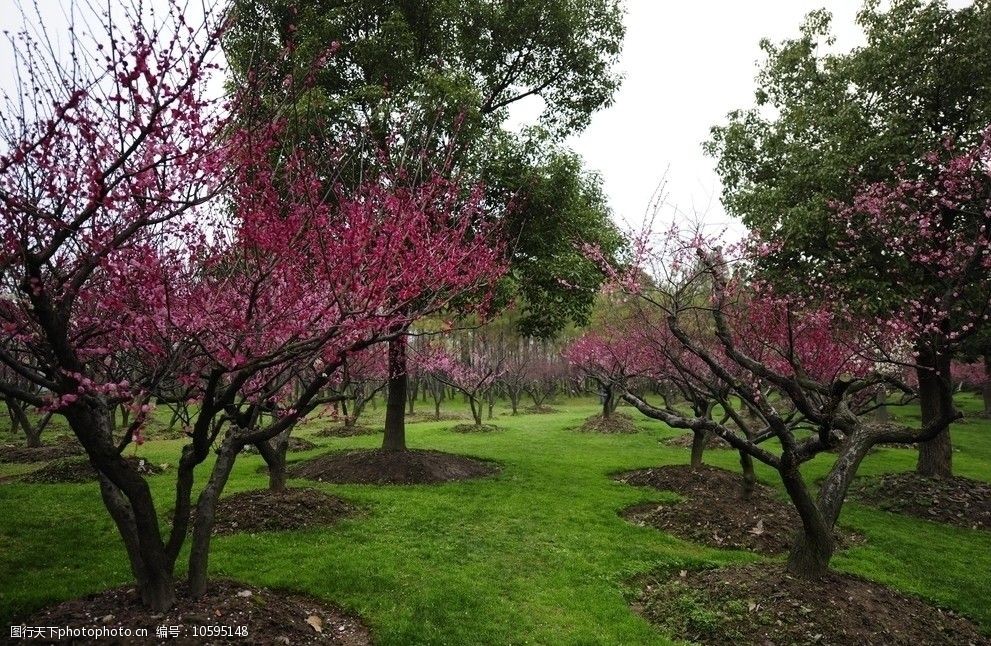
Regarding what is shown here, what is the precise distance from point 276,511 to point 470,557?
12.8ft

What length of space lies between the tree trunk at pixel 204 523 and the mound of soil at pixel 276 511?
3668 mm

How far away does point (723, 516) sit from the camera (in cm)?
1053

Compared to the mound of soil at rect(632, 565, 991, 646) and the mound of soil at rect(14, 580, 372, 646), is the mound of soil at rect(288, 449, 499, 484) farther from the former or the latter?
the mound of soil at rect(632, 565, 991, 646)

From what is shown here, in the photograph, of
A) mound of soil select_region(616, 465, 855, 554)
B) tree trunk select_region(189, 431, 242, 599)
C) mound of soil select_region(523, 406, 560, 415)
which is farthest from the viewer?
mound of soil select_region(523, 406, 560, 415)

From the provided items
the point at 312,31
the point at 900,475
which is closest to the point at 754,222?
the point at 900,475

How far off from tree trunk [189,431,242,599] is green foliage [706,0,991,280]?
12509mm

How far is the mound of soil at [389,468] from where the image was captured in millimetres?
14055

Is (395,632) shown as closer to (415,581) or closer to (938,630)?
(415,581)

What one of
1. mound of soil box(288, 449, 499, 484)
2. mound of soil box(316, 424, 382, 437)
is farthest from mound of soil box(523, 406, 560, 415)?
mound of soil box(288, 449, 499, 484)

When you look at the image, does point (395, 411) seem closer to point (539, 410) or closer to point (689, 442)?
point (689, 442)

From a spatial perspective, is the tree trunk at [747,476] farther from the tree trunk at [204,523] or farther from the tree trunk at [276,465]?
the tree trunk at [204,523]

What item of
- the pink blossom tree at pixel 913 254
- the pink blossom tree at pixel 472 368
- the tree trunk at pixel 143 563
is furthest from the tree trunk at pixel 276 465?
the pink blossom tree at pixel 472 368

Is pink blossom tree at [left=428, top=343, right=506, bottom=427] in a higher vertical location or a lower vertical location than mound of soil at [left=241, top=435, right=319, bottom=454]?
higher

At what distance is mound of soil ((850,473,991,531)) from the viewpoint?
12211 millimetres
